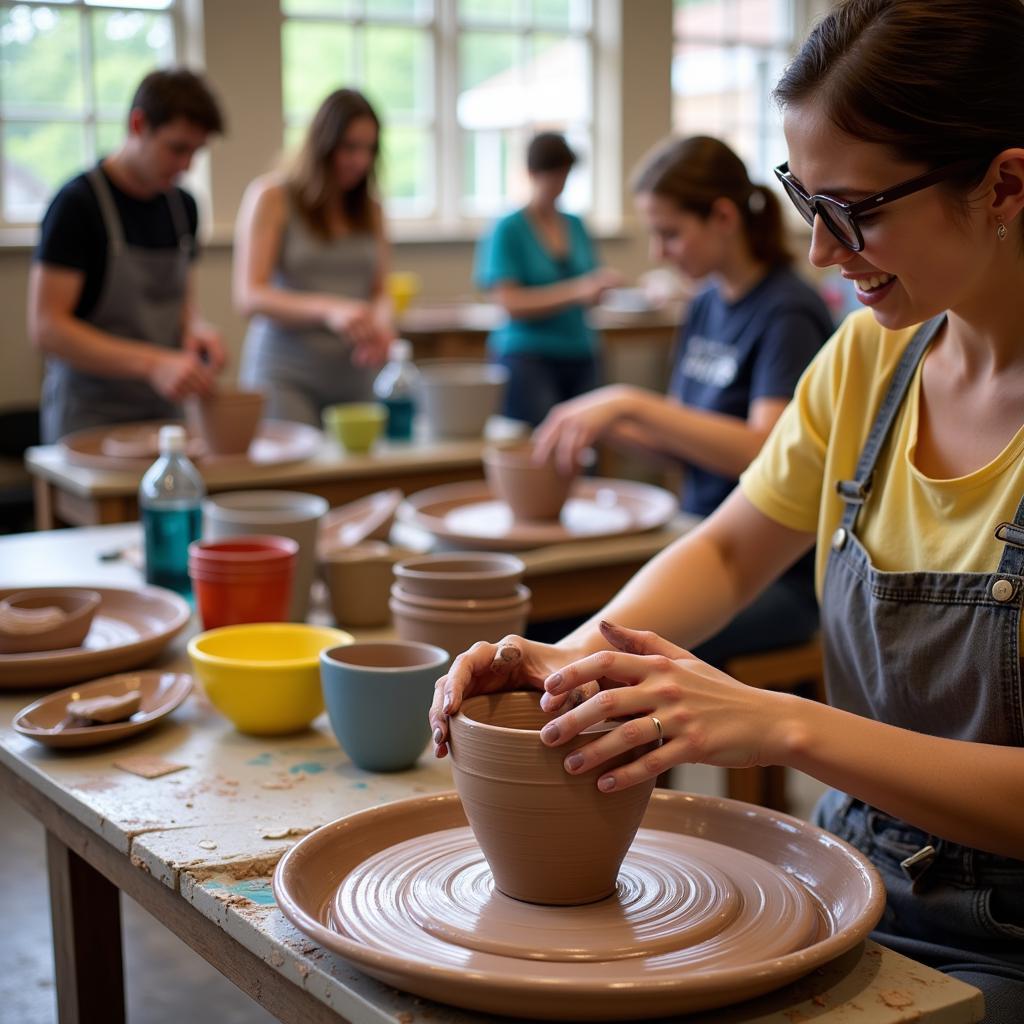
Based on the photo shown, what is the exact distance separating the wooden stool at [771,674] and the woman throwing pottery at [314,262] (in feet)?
4.92

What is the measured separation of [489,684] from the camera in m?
1.13

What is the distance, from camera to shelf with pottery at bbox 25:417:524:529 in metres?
2.71

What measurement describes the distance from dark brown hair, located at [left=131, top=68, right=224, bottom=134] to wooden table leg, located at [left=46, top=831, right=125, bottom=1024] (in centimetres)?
215

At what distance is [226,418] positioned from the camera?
2812mm

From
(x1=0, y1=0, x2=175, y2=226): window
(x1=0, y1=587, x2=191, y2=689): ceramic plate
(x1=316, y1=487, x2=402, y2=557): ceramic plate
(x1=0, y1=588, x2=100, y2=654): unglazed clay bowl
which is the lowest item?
(x1=0, y1=587, x2=191, y2=689): ceramic plate

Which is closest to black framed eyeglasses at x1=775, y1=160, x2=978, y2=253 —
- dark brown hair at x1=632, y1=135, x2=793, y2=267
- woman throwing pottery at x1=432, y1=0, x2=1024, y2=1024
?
woman throwing pottery at x1=432, y1=0, x2=1024, y2=1024

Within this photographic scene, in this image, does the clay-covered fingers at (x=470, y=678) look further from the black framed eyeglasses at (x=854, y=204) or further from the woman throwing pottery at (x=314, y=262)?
the woman throwing pottery at (x=314, y=262)

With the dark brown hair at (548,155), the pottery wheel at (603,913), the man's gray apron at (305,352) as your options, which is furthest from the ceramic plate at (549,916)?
the dark brown hair at (548,155)

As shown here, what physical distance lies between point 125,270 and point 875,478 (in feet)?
8.13

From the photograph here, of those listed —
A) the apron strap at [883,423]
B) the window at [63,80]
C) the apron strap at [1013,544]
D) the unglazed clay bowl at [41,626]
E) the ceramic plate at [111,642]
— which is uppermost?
the window at [63,80]

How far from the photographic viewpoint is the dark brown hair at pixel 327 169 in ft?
11.6

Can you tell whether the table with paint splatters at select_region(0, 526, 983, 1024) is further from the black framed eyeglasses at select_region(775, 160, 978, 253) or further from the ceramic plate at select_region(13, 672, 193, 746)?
the black framed eyeglasses at select_region(775, 160, 978, 253)

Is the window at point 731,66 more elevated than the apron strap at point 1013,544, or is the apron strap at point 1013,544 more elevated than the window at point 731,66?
the window at point 731,66

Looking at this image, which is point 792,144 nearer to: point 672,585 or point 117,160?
point 672,585
